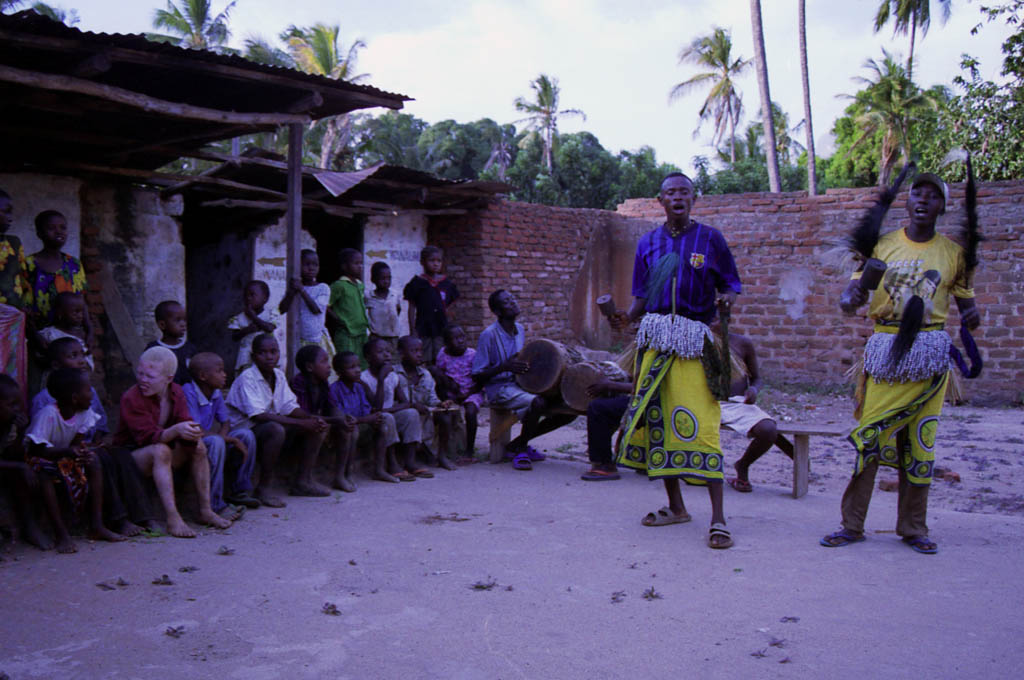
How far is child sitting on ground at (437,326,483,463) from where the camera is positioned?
7141 millimetres

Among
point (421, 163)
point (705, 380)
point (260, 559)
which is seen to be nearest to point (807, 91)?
point (421, 163)

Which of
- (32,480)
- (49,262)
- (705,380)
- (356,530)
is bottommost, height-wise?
(356,530)

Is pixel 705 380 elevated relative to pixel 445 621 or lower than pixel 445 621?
elevated

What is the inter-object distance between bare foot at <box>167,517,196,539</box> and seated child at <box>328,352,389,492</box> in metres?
1.38

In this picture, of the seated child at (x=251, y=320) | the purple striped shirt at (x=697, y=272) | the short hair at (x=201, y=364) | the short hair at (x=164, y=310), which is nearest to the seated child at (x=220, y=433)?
the short hair at (x=201, y=364)

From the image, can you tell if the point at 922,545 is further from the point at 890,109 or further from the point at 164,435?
the point at 890,109

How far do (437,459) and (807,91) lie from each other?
17.2m

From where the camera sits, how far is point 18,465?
13.6 ft

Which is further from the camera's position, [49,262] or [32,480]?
[49,262]

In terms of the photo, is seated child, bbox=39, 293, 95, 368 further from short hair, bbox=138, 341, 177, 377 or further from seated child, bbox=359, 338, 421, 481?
seated child, bbox=359, 338, 421, 481

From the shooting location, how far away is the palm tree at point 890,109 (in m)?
27.4

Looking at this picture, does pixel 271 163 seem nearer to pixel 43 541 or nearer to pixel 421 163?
pixel 43 541

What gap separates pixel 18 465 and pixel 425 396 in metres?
3.17

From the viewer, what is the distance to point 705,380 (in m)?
4.75
